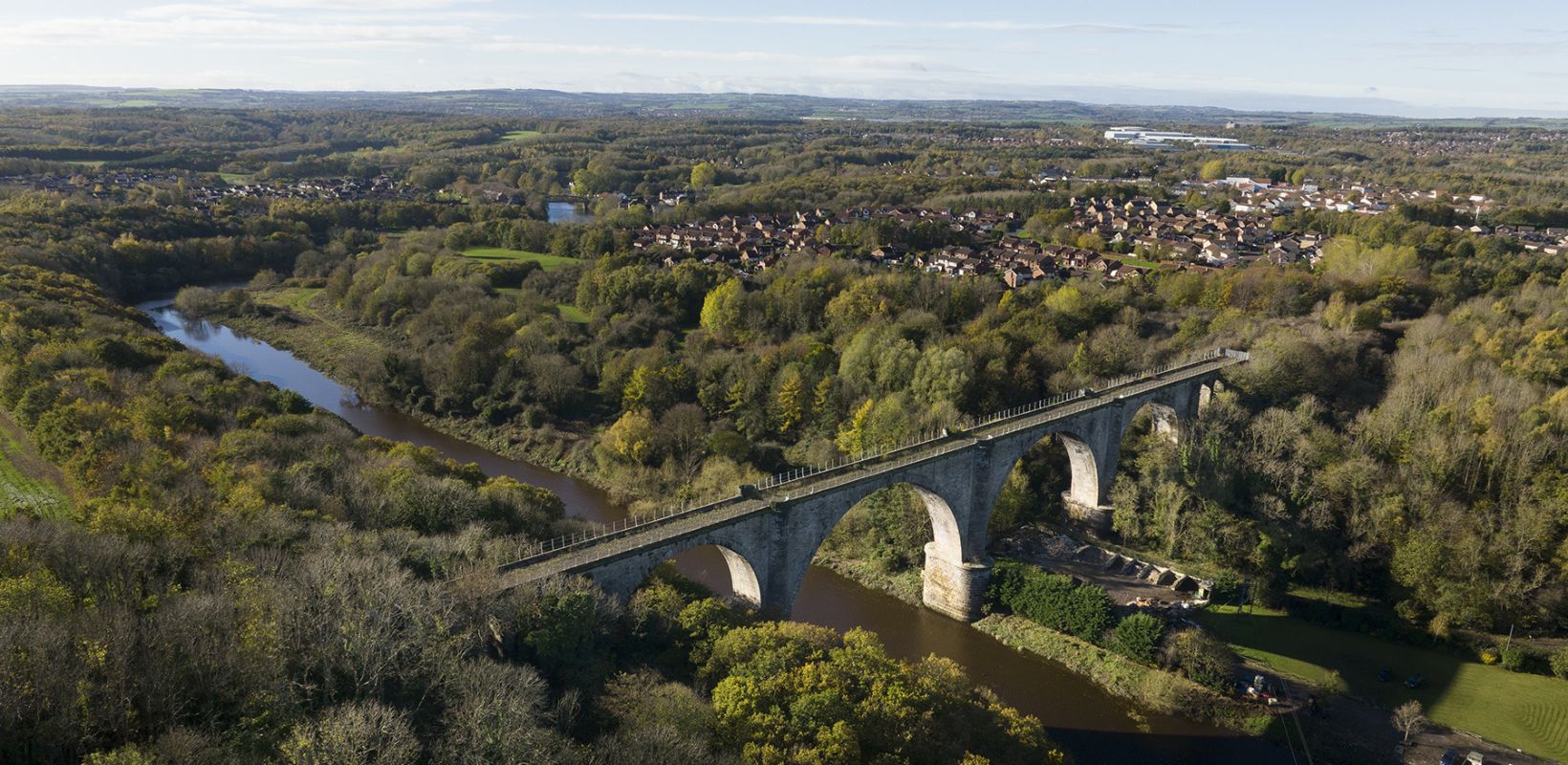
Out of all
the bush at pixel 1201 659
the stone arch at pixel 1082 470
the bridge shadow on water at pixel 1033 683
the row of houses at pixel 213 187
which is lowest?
the bridge shadow on water at pixel 1033 683

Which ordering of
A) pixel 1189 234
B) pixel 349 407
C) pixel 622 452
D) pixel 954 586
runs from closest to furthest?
pixel 954 586
pixel 622 452
pixel 349 407
pixel 1189 234

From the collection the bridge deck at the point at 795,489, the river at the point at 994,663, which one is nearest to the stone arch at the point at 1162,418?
the bridge deck at the point at 795,489

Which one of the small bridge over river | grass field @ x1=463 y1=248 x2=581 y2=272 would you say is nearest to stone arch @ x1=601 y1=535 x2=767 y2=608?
the small bridge over river

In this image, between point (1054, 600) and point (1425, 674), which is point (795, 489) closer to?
point (1054, 600)

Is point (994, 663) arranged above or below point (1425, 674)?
below

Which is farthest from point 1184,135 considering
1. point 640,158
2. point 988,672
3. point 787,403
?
point 988,672

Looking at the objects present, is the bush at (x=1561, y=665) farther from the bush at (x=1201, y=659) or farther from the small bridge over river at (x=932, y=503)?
the small bridge over river at (x=932, y=503)

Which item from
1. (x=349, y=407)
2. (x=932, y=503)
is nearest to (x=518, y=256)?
(x=349, y=407)
